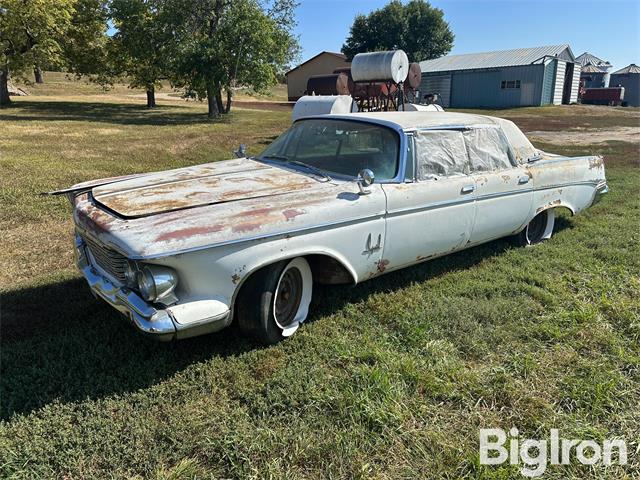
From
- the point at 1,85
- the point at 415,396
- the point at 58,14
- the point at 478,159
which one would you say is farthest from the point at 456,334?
the point at 1,85

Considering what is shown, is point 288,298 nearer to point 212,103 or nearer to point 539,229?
point 539,229

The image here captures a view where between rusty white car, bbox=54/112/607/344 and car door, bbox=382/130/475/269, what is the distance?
0.04 feet

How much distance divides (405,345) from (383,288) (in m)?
0.91

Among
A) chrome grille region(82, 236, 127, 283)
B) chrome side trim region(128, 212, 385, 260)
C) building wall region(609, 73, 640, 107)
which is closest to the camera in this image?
chrome side trim region(128, 212, 385, 260)

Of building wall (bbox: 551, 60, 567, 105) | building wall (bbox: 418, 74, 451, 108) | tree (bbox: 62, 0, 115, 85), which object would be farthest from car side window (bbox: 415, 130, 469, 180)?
building wall (bbox: 551, 60, 567, 105)

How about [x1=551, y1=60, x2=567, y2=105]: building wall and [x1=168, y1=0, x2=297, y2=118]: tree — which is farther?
[x1=551, y1=60, x2=567, y2=105]: building wall

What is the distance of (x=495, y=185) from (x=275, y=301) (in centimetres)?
240

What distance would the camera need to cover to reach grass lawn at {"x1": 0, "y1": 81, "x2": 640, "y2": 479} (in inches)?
91.8

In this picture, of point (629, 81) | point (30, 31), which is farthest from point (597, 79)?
point (30, 31)

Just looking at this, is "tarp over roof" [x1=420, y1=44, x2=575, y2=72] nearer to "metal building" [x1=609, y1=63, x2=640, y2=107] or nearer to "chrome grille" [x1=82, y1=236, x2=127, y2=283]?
"metal building" [x1=609, y1=63, x2=640, y2=107]

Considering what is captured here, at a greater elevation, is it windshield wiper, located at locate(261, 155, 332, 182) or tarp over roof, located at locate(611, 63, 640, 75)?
tarp over roof, located at locate(611, 63, 640, 75)

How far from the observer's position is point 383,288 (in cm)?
414

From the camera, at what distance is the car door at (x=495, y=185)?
4.29m

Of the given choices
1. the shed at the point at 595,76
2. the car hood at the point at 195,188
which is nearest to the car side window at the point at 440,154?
the car hood at the point at 195,188
